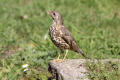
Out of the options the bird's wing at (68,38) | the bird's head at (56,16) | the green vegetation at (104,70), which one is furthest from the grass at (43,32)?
the green vegetation at (104,70)

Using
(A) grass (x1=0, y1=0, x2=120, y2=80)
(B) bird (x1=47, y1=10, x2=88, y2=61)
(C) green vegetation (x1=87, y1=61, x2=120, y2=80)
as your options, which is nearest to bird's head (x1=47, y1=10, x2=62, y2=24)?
(B) bird (x1=47, y1=10, x2=88, y2=61)

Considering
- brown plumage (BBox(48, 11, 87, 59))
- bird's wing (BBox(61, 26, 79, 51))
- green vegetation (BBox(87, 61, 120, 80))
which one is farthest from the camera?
bird's wing (BBox(61, 26, 79, 51))

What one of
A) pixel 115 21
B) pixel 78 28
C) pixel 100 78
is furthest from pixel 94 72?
pixel 115 21

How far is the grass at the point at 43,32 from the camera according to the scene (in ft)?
22.6

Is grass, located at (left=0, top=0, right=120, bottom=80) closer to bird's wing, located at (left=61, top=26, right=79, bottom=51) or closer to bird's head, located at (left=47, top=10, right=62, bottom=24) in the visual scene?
bird's head, located at (left=47, top=10, right=62, bottom=24)

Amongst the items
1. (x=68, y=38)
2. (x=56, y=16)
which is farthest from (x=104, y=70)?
(x=56, y=16)

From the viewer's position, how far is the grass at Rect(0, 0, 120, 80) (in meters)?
6.90

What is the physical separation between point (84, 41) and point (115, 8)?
313 centimetres

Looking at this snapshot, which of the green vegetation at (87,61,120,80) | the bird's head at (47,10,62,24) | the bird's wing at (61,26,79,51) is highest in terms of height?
the bird's head at (47,10,62,24)

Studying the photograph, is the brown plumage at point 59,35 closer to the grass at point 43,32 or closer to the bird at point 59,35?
the bird at point 59,35

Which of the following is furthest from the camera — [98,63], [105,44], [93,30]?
[93,30]

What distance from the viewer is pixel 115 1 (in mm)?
10898

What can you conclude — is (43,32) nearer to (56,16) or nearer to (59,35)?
(56,16)

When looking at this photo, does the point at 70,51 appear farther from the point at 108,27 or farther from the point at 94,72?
the point at 108,27
